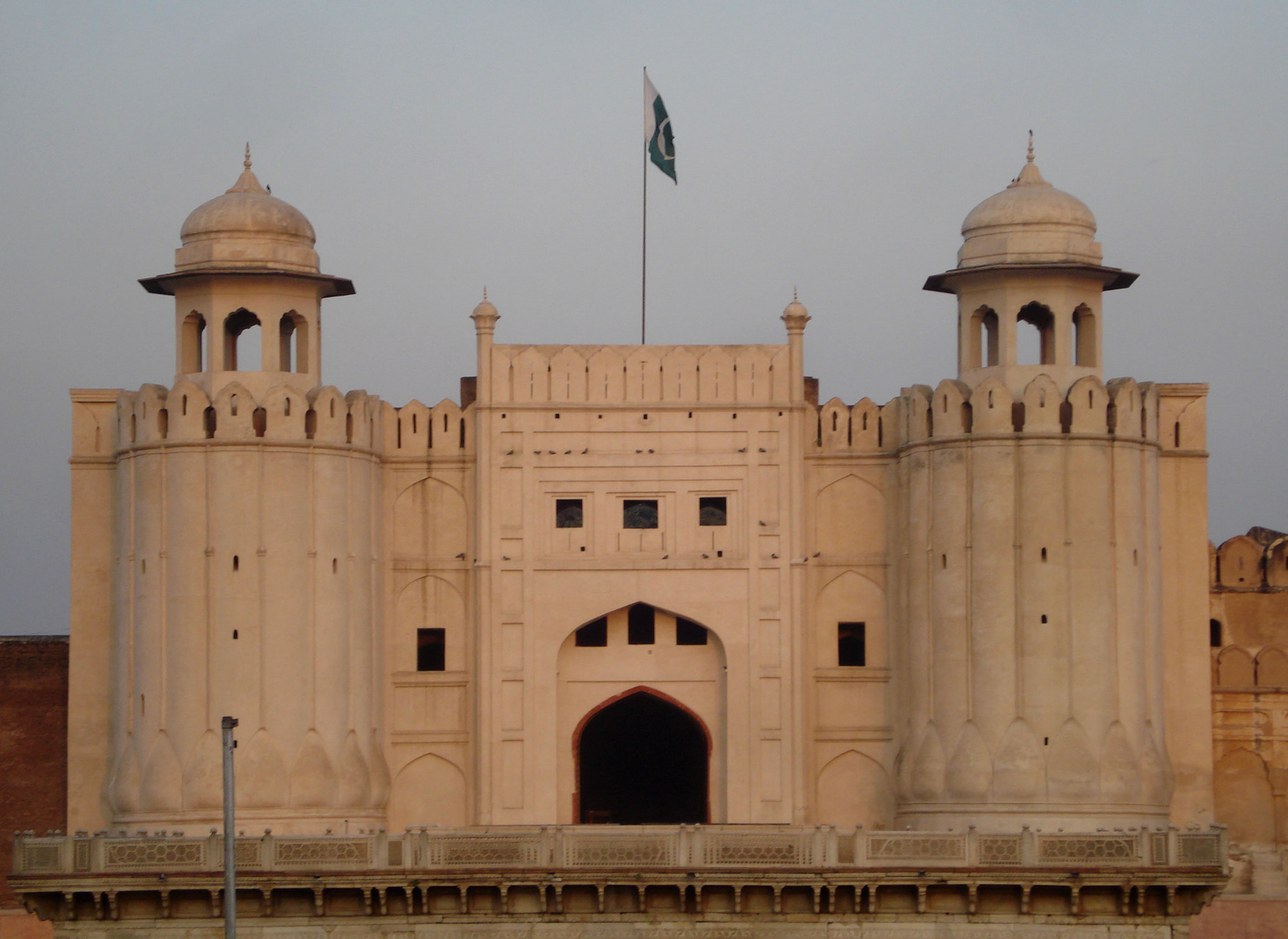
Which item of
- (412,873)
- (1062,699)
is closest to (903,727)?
(1062,699)

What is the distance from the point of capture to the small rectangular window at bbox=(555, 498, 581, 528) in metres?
44.4

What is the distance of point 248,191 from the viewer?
1769 inches

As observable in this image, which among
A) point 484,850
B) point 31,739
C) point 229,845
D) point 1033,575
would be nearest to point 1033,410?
point 1033,575

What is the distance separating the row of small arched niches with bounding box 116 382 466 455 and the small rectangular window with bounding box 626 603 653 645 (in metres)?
5.28

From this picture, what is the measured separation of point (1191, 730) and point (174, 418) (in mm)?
17442

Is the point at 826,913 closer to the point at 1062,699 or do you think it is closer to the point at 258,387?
the point at 1062,699

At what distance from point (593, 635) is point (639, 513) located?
2204 millimetres

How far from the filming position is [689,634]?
147ft

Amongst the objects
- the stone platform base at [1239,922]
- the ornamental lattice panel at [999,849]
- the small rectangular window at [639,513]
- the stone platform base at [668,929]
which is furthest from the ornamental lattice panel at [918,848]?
the small rectangular window at [639,513]

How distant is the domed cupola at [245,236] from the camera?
44.0 m

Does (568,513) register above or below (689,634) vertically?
above

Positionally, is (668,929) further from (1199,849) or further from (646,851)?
(1199,849)

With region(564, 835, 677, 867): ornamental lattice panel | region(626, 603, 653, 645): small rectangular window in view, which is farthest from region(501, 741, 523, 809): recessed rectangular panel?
region(564, 835, 677, 867): ornamental lattice panel

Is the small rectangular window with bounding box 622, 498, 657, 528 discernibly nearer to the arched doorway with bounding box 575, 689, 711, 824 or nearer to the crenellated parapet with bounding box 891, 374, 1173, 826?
the arched doorway with bounding box 575, 689, 711, 824
